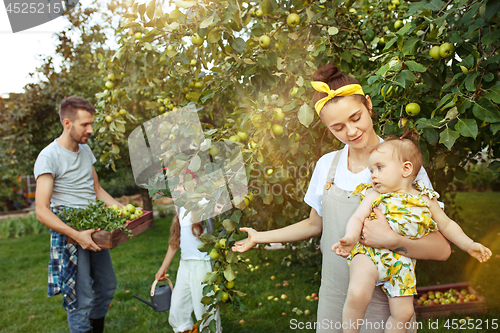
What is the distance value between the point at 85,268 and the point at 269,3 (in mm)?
2644

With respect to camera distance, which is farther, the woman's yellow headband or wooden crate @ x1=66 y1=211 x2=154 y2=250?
wooden crate @ x1=66 y1=211 x2=154 y2=250

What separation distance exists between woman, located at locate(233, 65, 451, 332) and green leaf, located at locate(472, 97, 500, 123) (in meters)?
0.33

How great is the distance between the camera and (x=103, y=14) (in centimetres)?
679

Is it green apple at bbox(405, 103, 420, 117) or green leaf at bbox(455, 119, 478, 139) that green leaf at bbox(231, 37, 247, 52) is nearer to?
green apple at bbox(405, 103, 420, 117)

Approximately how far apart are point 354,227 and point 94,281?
2.81 meters

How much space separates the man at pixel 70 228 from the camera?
2740mm

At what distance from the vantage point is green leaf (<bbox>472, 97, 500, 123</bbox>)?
1.38 meters

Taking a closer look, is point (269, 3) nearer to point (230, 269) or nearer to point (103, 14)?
point (230, 269)

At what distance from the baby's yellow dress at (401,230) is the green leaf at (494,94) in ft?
1.56

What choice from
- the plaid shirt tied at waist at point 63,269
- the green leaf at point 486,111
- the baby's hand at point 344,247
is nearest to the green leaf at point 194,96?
the baby's hand at point 344,247

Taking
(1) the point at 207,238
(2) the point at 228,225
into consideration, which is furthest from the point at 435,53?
(1) the point at 207,238

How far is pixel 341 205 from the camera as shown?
61.1 inches

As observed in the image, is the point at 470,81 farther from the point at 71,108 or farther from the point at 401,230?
the point at 71,108

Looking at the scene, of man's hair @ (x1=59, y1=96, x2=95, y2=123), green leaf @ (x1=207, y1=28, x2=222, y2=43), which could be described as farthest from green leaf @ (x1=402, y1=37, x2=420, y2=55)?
man's hair @ (x1=59, y1=96, x2=95, y2=123)
